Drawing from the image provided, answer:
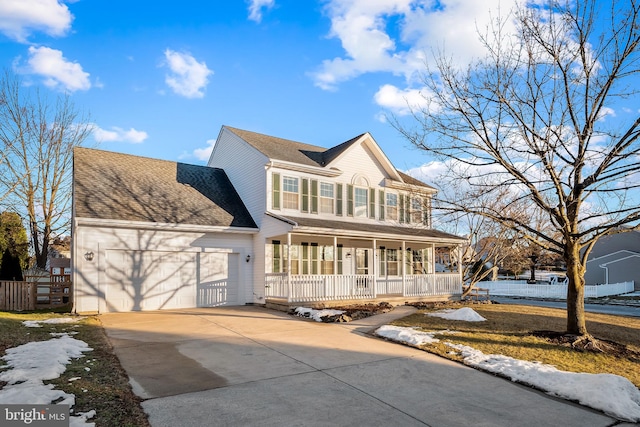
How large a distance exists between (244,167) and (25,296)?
9386 millimetres

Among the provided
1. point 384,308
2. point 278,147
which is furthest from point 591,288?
point 278,147

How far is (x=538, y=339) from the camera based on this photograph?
8.96 meters

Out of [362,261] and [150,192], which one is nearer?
[150,192]

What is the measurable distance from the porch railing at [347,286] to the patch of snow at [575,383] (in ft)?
24.6

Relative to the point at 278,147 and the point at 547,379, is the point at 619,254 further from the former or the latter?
the point at 547,379

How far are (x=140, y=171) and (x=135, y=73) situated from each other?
154 inches

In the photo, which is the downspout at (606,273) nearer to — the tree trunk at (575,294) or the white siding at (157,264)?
the tree trunk at (575,294)

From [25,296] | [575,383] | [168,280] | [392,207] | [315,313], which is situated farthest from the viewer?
[392,207]

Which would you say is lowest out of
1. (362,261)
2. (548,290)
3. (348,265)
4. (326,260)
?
(548,290)

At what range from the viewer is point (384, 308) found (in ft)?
46.5

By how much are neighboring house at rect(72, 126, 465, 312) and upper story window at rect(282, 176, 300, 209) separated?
50 mm

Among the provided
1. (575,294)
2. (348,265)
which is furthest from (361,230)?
(575,294)

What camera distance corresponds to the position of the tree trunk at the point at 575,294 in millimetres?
9016

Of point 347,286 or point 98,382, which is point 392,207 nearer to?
point 347,286
